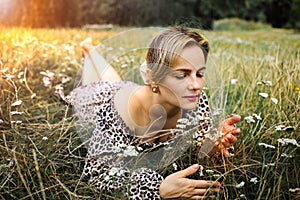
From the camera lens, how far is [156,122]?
1884mm

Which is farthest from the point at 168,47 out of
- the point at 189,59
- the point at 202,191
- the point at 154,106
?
the point at 202,191

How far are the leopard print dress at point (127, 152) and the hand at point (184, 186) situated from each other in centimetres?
6

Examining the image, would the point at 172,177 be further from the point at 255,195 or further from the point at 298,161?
the point at 298,161

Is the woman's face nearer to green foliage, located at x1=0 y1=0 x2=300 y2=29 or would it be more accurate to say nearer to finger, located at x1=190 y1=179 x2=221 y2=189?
finger, located at x1=190 y1=179 x2=221 y2=189

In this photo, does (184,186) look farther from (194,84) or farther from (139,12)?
(139,12)

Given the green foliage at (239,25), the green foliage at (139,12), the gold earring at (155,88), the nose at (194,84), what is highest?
the nose at (194,84)

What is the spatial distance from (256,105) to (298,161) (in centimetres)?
54

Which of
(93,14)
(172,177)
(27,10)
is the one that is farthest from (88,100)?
(93,14)

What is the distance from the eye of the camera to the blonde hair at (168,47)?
5.54 ft

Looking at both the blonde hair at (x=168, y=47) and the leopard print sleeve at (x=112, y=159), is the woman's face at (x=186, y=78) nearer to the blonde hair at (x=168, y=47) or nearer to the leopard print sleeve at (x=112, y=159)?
the blonde hair at (x=168, y=47)

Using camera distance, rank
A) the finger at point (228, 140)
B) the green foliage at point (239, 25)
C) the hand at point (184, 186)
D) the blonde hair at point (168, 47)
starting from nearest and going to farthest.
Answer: the hand at point (184, 186)
the blonde hair at point (168, 47)
the finger at point (228, 140)
the green foliage at point (239, 25)

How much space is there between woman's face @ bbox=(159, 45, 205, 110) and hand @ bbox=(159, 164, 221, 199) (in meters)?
0.25

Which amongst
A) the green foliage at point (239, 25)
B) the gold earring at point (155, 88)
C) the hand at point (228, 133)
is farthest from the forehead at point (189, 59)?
the green foliage at point (239, 25)

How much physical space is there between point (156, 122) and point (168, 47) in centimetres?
32
